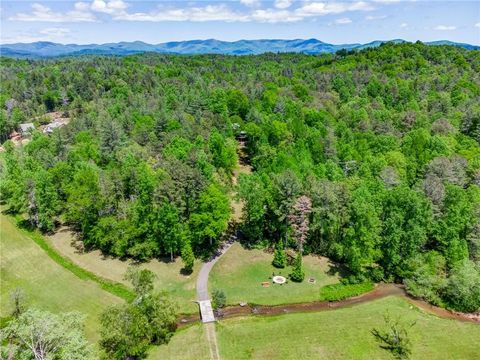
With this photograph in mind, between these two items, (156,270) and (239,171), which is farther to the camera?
(239,171)

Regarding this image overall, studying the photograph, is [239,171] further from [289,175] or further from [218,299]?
[218,299]

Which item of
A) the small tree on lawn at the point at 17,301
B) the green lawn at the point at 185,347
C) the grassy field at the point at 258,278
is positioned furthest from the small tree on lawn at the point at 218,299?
the small tree on lawn at the point at 17,301

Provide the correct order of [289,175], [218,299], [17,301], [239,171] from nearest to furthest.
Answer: [17,301], [218,299], [289,175], [239,171]

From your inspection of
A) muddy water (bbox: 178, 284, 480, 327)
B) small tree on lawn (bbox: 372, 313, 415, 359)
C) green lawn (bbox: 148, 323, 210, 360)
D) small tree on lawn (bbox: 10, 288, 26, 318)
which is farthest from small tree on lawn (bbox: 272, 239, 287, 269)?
small tree on lawn (bbox: 10, 288, 26, 318)

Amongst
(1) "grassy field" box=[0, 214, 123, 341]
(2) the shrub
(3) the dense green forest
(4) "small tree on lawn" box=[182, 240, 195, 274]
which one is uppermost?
(3) the dense green forest

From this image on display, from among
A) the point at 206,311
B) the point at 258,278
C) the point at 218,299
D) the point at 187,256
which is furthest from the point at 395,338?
the point at 187,256

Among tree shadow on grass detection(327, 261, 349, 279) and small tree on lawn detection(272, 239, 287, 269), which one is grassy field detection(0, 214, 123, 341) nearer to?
small tree on lawn detection(272, 239, 287, 269)
